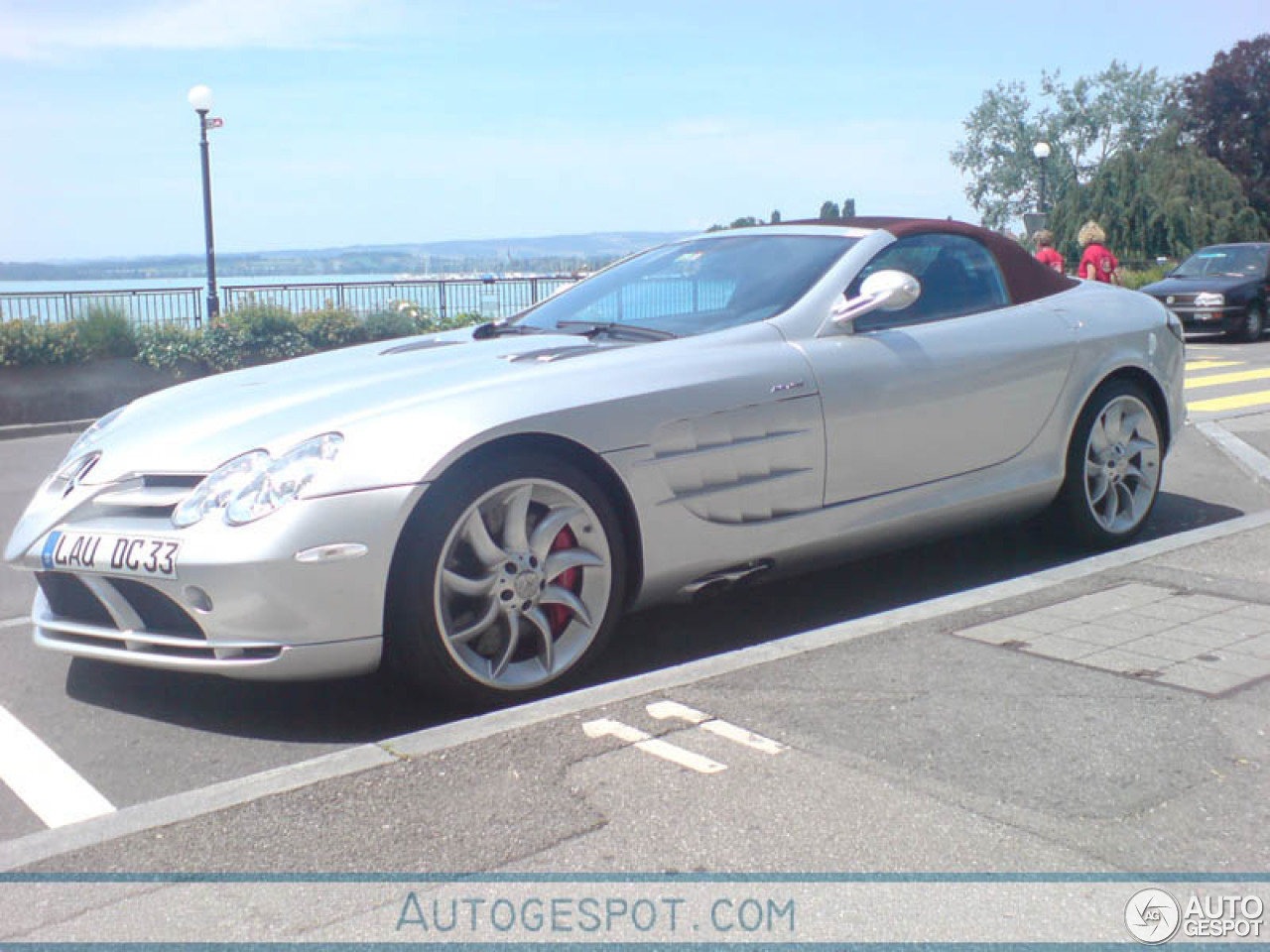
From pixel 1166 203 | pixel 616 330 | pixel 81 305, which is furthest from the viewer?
pixel 1166 203

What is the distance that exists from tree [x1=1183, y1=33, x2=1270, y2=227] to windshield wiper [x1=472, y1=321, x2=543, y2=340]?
60.5 meters

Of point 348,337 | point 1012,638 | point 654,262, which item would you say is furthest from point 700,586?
point 348,337

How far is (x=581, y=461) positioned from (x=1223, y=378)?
42.2ft

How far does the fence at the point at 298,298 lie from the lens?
15.6 m

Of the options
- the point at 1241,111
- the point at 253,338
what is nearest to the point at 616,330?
the point at 253,338

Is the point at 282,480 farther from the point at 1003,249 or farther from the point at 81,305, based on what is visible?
the point at 81,305

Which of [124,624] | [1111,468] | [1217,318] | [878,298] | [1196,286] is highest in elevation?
[878,298]

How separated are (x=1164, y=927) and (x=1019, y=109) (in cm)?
8858

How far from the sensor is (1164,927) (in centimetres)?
260

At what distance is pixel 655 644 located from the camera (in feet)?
16.4

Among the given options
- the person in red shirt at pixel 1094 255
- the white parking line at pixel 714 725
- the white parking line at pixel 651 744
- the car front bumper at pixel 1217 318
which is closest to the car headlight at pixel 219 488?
the white parking line at pixel 651 744

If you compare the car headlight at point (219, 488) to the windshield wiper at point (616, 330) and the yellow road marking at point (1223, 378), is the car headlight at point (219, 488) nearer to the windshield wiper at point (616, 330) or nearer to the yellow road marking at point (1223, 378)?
the windshield wiper at point (616, 330)

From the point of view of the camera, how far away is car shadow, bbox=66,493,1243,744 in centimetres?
414

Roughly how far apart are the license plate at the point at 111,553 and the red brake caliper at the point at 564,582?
109 centimetres
